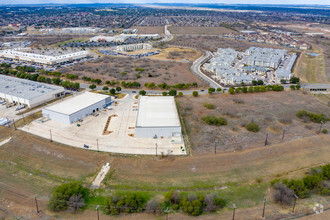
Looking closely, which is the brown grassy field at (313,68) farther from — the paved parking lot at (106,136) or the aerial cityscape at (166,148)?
the paved parking lot at (106,136)

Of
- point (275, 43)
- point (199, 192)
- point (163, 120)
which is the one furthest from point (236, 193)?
point (275, 43)

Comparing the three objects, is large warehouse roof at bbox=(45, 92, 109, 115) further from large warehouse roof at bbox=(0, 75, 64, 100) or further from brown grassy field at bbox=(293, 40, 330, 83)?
brown grassy field at bbox=(293, 40, 330, 83)

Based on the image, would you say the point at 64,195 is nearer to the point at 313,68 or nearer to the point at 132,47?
the point at 313,68

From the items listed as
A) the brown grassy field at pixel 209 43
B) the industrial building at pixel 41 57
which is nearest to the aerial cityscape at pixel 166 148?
the industrial building at pixel 41 57

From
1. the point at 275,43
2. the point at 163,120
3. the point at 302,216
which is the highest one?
the point at 275,43

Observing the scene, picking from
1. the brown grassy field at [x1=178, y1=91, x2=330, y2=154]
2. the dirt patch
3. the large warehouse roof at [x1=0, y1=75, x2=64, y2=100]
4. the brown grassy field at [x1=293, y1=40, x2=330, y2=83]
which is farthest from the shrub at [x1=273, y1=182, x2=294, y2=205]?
the brown grassy field at [x1=293, y1=40, x2=330, y2=83]

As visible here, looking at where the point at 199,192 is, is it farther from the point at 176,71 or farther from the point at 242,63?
the point at 242,63
